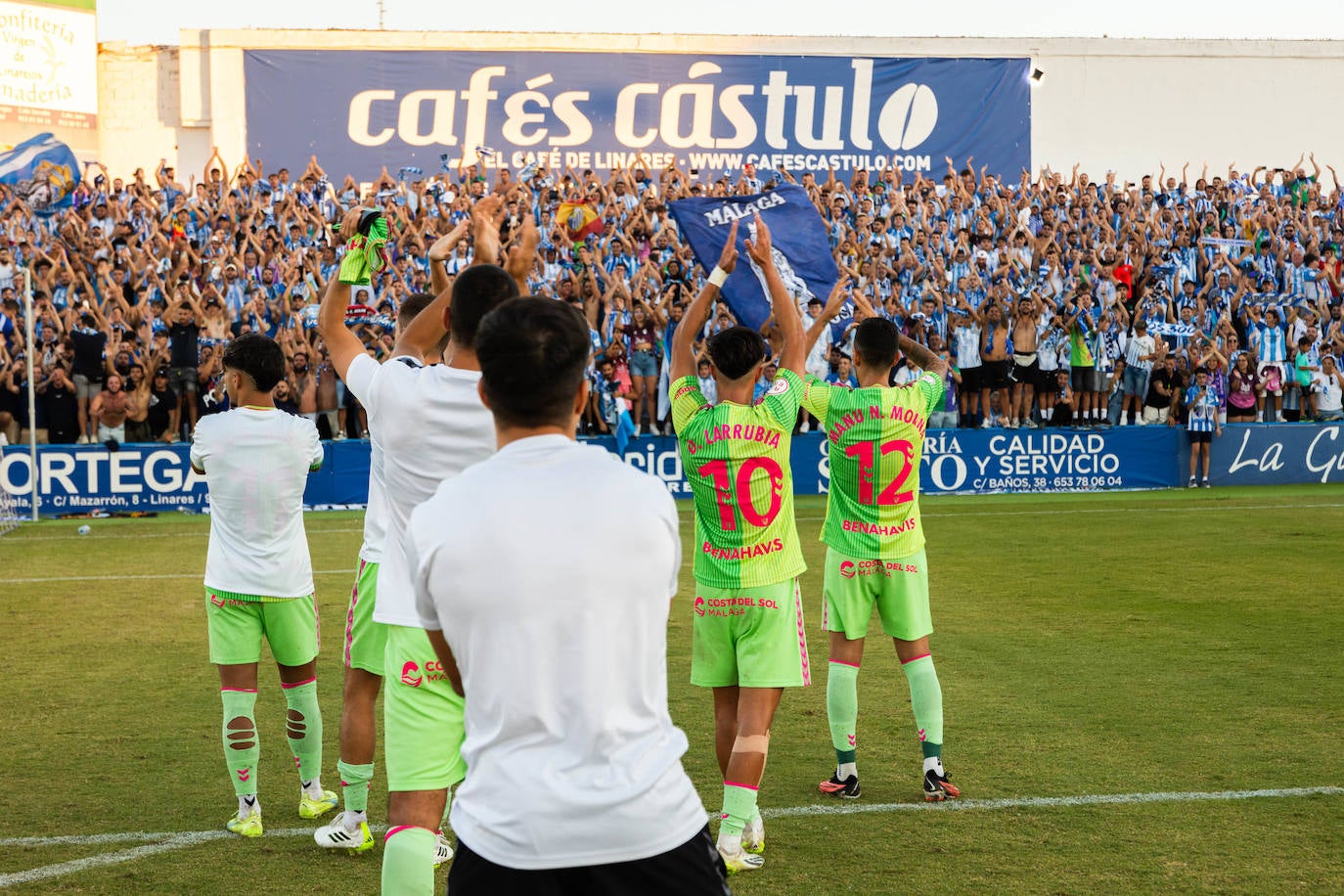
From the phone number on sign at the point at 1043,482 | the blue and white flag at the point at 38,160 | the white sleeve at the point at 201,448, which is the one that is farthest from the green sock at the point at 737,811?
the blue and white flag at the point at 38,160

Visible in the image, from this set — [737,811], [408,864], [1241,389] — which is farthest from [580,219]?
[408,864]

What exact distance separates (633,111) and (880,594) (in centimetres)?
3090

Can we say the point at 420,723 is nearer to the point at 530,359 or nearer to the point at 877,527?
the point at 530,359

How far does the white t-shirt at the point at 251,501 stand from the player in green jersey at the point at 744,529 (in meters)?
1.77

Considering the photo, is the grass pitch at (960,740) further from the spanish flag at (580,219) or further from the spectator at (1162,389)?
the spanish flag at (580,219)

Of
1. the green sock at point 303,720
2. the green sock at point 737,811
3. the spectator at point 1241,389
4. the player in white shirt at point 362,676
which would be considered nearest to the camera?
the player in white shirt at point 362,676

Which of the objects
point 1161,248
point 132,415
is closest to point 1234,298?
point 1161,248

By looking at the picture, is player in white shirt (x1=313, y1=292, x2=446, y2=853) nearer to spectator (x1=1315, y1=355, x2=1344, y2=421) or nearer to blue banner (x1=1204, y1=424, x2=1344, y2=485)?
blue banner (x1=1204, y1=424, x2=1344, y2=485)

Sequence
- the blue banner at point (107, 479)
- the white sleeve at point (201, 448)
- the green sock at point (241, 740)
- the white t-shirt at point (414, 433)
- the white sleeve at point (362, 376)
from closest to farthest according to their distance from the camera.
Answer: the white t-shirt at point (414, 433), the white sleeve at point (362, 376), the green sock at point (241, 740), the white sleeve at point (201, 448), the blue banner at point (107, 479)

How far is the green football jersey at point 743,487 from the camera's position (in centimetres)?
578

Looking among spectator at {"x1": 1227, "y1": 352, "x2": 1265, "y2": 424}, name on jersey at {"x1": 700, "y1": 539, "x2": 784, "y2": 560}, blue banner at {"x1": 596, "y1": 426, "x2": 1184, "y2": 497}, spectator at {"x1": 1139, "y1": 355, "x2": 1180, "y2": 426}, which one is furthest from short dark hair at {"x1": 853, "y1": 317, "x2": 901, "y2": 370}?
spectator at {"x1": 1227, "y1": 352, "x2": 1265, "y2": 424}

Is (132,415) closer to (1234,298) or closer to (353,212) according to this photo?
(353,212)

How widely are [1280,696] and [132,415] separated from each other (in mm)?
17194

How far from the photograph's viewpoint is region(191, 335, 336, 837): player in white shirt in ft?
19.8
